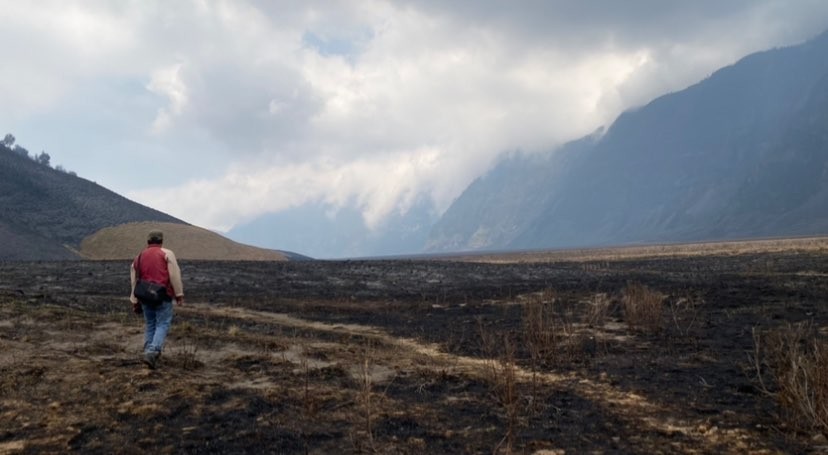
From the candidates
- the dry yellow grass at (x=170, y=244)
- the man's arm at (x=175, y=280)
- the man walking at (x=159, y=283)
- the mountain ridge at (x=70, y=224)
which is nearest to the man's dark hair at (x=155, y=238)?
the man walking at (x=159, y=283)

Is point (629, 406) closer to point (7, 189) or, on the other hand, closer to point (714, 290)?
point (714, 290)

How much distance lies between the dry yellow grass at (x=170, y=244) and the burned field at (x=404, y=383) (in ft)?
135

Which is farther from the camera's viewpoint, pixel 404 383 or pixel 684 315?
pixel 684 315

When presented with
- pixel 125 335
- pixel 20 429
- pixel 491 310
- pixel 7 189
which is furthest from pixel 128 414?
pixel 7 189

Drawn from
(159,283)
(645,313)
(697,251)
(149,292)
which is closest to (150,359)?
(149,292)

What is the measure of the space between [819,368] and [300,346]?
8.29 m

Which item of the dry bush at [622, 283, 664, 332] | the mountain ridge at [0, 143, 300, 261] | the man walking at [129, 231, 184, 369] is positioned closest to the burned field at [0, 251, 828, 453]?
the dry bush at [622, 283, 664, 332]

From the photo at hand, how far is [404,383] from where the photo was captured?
8.46 meters

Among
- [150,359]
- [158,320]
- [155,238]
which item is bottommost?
[150,359]

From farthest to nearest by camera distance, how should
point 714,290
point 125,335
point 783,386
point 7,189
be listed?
point 7,189, point 714,290, point 125,335, point 783,386

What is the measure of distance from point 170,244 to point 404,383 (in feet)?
178

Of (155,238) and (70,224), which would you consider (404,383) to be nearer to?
(155,238)

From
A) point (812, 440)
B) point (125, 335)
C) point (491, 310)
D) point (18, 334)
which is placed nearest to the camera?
point (812, 440)

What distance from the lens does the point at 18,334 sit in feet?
35.0
